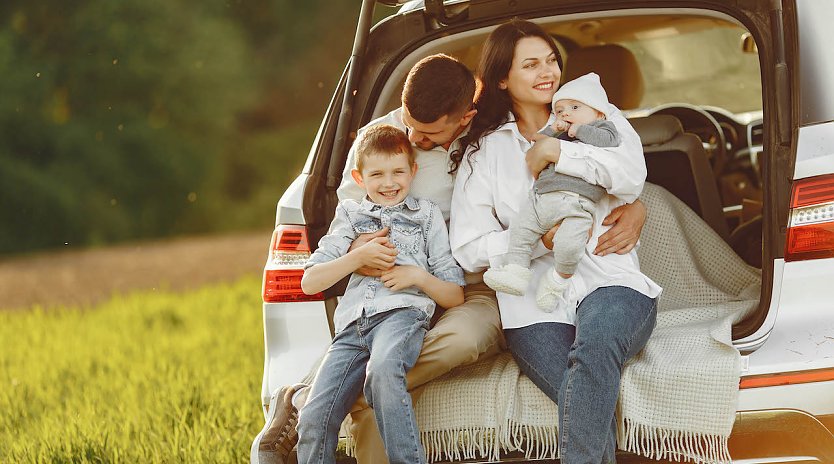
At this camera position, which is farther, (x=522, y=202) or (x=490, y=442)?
(x=522, y=202)

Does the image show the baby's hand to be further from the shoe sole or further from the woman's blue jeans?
the shoe sole

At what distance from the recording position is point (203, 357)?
6.47m

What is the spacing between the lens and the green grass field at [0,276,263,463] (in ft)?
14.4

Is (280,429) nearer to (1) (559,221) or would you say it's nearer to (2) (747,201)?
(1) (559,221)

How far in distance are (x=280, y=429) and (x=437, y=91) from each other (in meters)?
1.01

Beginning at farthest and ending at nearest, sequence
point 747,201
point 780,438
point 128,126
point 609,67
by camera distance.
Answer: point 128,126 < point 609,67 < point 747,201 < point 780,438

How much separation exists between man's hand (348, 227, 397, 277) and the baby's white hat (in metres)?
0.61

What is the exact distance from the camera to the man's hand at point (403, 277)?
3.09 meters

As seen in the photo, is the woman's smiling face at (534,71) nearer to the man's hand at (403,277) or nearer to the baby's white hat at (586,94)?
the baby's white hat at (586,94)

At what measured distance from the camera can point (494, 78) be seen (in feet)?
11.1

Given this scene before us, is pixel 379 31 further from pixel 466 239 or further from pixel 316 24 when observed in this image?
pixel 316 24

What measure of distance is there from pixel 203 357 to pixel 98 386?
851 millimetres

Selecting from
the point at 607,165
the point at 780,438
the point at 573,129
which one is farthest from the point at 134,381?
the point at 780,438

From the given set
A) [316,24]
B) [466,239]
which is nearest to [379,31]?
[466,239]
